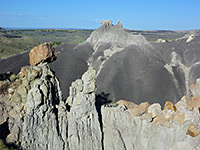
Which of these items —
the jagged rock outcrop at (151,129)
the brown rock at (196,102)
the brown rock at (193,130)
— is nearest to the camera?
the brown rock at (193,130)

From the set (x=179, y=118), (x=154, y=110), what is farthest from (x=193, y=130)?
(x=154, y=110)

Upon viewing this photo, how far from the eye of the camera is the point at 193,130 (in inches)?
409

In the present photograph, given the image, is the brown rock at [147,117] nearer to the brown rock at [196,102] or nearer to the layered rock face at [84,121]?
the layered rock face at [84,121]

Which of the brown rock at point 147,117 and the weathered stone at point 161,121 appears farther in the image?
the brown rock at point 147,117

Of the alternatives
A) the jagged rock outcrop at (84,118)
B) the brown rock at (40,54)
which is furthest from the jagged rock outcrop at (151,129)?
the brown rock at (40,54)

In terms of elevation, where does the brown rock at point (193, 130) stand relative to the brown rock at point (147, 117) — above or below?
below

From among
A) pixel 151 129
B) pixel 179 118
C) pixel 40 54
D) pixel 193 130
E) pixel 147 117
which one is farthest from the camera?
pixel 147 117

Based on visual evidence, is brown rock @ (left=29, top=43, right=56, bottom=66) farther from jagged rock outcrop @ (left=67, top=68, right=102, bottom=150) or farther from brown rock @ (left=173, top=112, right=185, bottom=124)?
brown rock @ (left=173, top=112, right=185, bottom=124)

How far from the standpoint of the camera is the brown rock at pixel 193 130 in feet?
33.8

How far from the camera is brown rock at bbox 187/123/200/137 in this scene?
1030 cm

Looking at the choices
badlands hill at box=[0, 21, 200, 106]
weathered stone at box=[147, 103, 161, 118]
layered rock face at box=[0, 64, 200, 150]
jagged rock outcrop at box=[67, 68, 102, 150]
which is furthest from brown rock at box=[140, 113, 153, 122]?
badlands hill at box=[0, 21, 200, 106]

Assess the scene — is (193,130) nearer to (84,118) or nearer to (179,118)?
(179,118)

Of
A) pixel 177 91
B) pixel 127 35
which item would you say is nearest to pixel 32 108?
pixel 177 91

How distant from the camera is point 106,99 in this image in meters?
27.8
